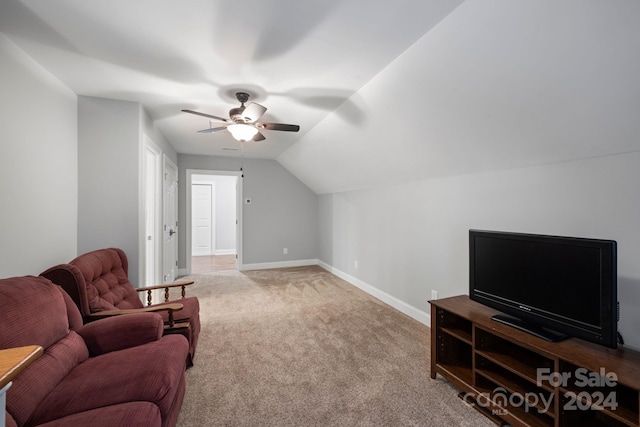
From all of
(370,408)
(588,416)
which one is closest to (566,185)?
(588,416)

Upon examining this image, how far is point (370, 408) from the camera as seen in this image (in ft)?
6.11

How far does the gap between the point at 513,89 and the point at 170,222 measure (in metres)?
4.66

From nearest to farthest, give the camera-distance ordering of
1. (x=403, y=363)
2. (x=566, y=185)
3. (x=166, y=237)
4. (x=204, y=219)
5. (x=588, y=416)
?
1. (x=588, y=416)
2. (x=566, y=185)
3. (x=403, y=363)
4. (x=166, y=237)
5. (x=204, y=219)

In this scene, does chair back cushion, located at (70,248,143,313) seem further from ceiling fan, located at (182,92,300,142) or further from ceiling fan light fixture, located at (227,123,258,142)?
ceiling fan light fixture, located at (227,123,258,142)

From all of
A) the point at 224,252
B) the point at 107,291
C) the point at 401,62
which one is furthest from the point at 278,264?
the point at 401,62

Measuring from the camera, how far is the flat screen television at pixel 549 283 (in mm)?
1432

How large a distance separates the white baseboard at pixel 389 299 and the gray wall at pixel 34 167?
3493mm

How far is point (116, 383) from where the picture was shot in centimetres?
135

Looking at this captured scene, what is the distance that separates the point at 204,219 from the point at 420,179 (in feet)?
20.8

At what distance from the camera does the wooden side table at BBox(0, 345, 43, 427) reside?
70cm

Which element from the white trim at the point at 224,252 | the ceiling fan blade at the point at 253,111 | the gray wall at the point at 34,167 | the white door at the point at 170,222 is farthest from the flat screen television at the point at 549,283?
the white trim at the point at 224,252

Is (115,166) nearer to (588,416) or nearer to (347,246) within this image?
(347,246)

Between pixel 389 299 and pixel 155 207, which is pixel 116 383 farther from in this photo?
pixel 389 299

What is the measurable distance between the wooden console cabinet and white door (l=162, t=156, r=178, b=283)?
3.72 meters
